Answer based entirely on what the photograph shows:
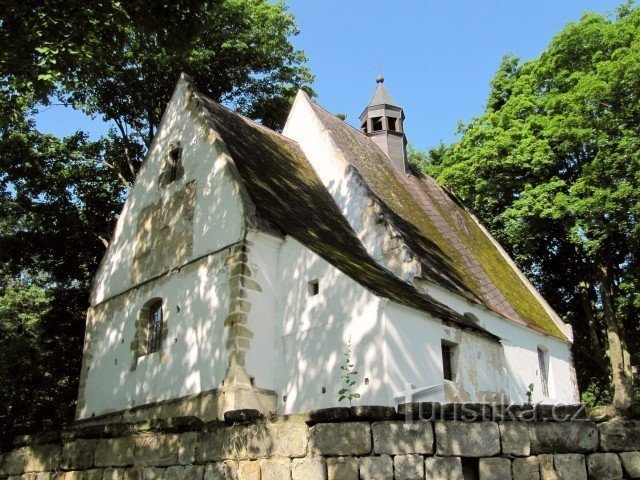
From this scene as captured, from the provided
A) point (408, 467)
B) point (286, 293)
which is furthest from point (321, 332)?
point (408, 467)

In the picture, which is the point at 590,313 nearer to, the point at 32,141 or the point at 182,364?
the point at 182,364

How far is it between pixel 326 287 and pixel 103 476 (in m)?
5.90

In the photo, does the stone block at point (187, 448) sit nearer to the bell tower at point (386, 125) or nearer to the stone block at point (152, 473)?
the stone block at point (152, 473)

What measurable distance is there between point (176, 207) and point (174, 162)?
1521mm

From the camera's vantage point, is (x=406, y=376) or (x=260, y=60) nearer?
(x=406, y=376)

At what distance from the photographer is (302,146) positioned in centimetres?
1981

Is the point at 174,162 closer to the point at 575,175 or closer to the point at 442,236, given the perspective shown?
the point at 442,236

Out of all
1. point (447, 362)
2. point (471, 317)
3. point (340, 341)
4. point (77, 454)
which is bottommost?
point (77, 454)

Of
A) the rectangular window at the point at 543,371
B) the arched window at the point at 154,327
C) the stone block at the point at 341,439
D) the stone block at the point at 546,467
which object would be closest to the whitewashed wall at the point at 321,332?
the arched window at the point at 154,327

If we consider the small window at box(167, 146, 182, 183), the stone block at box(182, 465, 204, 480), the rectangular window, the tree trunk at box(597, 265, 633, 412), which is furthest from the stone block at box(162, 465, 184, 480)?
the tree trunk at box(597, 265, 633, 412)

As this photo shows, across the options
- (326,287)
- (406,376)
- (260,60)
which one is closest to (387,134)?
(260,60)

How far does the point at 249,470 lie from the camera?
247 inches

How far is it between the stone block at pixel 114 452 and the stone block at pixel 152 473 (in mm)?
264

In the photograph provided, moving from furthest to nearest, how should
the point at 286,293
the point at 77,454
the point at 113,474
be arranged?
the point at 286,293 → the point at 77,454 → the point at 113,474
